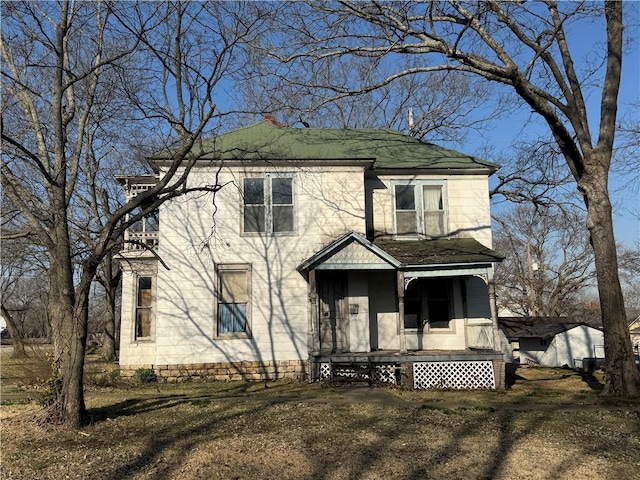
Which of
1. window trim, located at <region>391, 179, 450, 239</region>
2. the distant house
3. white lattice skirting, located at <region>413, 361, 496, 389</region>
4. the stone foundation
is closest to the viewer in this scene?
white lattice skirting, located at <region>413, 361, 496, 389</region>

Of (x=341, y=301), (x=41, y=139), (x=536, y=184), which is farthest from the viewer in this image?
(x=536, y=184)

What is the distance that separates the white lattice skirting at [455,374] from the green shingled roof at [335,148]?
19.5 feet

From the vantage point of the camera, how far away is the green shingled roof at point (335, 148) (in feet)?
51.6

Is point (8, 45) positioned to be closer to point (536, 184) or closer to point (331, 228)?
point (331, 228)

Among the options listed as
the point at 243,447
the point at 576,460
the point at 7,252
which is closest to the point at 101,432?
the point at 243,447

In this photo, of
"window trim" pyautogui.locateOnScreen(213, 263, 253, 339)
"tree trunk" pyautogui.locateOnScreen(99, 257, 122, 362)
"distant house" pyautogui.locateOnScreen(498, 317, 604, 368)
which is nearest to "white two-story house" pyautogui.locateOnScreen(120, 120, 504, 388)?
"window trim" pyautogui.locateOnScreen(213, 263, 253, 339)

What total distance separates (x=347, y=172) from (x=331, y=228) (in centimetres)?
174

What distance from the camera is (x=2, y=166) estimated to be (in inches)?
352

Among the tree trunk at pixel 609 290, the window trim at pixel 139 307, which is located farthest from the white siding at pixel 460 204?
the window trim at pixel 139 307

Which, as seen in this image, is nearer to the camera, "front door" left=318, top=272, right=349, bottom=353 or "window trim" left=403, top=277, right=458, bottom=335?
"front door" left=318, top=272, right=349, bottom=353

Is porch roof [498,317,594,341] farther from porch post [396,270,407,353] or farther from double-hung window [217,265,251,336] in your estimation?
double-hung window [217,265,251,336]

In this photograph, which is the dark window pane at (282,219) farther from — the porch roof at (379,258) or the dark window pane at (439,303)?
the dark window pane at (439,303)

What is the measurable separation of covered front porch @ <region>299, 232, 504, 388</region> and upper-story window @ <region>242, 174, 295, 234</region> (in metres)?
1.66

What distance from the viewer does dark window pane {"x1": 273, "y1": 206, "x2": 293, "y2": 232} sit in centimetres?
1548
